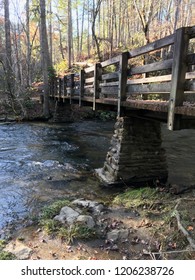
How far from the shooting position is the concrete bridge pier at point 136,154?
686 cm

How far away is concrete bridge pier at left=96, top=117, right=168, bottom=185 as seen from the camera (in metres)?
6.86

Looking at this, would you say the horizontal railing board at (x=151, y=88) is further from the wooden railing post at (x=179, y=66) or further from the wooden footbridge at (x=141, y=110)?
the wooden railing post at (x=179, y=66)

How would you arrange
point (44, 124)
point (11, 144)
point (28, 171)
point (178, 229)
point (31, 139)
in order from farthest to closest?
point (44, 124) → point (31, 139) → point (11, 144) → point (28, 171) → point (178, 229)

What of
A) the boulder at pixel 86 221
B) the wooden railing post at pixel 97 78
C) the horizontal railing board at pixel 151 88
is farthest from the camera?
the wooden railing post at pixel 97 78

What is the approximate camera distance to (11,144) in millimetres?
11711

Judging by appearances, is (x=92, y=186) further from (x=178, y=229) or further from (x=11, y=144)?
(x=11, y=144)

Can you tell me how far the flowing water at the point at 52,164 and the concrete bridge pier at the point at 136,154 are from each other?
0.60 meters

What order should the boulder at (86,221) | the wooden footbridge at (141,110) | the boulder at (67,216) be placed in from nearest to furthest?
1. the wooden footbridge at (141,110)
2. the boulder at (86,221)
3. the boulder at (67,216)

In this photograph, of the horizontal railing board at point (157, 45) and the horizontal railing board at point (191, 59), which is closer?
the horizontal railing board at point (191, 59)

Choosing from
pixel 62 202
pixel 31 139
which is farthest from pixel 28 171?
pixel 31 139

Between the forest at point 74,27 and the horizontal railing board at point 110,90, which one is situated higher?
the forest at point 74,27

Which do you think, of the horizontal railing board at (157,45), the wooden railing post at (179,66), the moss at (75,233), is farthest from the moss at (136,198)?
the horizontal railing board at (157,45)
